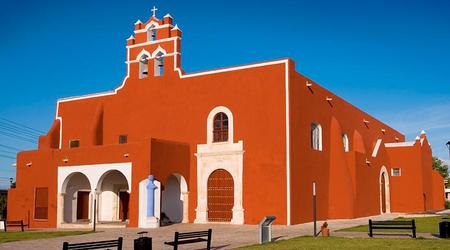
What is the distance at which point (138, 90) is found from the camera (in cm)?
3212

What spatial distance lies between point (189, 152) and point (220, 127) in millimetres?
2211

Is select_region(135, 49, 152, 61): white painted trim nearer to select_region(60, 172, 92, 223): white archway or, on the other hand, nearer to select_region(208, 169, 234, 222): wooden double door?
select_region(60, 172, 92, 223): white archway

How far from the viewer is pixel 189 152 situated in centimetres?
2933

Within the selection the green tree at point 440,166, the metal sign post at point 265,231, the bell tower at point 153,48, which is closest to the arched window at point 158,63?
the bell tower at point 153,48

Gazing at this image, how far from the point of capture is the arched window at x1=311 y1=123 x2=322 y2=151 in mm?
30594

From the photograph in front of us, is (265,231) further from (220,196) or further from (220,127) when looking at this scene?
(220,127)

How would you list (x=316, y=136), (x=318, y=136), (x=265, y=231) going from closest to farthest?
1. (x=265, y=231)
2. (x=316, y=136)
3. (x=318, y=136)

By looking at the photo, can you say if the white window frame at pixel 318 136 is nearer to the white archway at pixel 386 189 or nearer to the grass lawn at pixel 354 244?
the white archway at pixel 386 189

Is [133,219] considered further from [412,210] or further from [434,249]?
[412,210]

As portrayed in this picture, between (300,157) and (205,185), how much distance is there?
5.26 m

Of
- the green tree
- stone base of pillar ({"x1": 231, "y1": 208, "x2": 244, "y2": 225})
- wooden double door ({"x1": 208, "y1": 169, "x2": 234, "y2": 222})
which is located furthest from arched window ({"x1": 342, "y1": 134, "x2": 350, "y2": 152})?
the green tree

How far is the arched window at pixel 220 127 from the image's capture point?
94.8ft

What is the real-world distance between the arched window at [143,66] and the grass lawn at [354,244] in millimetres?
17573

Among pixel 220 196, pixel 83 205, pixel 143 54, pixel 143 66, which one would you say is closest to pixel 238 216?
pixel 220 196
